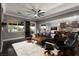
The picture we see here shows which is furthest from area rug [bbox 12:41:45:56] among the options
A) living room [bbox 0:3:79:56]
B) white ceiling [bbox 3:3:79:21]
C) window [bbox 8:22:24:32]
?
white ceiling [bbox 3:3:79:21]

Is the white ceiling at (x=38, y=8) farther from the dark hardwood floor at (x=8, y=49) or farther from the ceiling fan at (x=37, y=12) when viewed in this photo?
the dark hardwood floor at (x=8, y=49)

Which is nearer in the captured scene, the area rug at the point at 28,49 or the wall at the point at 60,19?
the wall at the point at 60,19

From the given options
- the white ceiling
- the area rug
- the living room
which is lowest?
the area rug

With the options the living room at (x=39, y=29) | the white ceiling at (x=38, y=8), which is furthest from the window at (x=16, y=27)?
the white ceiling at (x=38, y=8)

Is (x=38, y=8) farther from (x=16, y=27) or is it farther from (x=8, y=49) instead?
(x=8, y=49)

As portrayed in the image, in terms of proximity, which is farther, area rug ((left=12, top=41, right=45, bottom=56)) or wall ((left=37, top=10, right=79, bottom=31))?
area rug ((left=12, top=41, right=45, bottom=56))

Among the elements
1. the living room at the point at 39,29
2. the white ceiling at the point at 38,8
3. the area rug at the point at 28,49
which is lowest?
the area rug at the point at 28,49

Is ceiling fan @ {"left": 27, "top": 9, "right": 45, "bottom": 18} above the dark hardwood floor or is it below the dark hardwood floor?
above

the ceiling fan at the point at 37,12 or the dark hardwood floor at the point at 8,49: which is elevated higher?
the ceiling fan at the point at 37,12

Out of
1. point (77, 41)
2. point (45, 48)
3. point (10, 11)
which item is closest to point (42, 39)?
point (45, 48)

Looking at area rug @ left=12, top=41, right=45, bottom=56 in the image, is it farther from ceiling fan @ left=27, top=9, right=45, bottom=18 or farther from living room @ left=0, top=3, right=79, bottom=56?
ceiling fan @ left=27, top=9, right=45, bottom=18

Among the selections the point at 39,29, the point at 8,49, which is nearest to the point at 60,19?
the point at 39,29

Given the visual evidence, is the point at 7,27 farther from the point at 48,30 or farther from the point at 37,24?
the point at 48,30

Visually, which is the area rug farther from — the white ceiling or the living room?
the white ceiling
